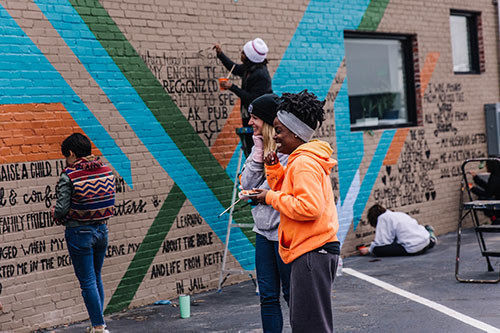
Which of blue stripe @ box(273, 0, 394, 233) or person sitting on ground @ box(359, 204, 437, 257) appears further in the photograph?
person sitting on ground @ box(359, 204, 437, 257)

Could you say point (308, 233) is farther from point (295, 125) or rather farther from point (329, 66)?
point (329, 66)

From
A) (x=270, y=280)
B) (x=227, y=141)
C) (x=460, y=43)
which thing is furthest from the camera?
(x=460, y=43)

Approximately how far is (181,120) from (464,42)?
23.4 feet

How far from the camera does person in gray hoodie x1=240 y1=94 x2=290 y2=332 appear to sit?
195 inches

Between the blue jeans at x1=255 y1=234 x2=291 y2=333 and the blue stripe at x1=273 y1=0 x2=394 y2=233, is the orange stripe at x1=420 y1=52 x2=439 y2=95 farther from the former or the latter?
the blue jeans at x1=255 y1=234 x2=291 y2=333

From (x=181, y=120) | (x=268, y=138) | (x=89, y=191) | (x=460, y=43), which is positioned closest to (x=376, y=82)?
(x=460, y=43)

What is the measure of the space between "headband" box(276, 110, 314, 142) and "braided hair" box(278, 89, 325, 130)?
0.06 feet

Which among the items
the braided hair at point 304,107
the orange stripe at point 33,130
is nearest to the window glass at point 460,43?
the orange stripe at point 33,130

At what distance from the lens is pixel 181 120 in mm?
8305

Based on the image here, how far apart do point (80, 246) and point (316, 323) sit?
9.25 ft

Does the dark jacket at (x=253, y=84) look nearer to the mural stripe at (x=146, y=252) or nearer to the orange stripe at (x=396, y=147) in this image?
the mural stripe at (x=146, y=252)

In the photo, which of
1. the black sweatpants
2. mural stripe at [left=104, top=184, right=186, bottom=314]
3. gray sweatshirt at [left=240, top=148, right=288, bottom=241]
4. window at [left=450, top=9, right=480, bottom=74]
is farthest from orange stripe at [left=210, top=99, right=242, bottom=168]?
window at [left=450, top=9, right=480, bottom=74]

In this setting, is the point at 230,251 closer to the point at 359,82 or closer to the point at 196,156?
the point at 196,156

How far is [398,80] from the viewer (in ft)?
39.1
